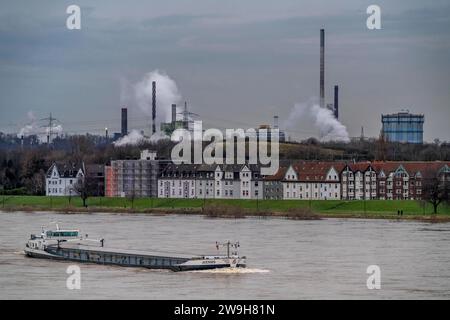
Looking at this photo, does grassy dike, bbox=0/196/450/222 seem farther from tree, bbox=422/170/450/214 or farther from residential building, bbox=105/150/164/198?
residential building, bbox=105/150/164/198

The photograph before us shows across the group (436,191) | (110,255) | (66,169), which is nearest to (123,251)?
(110,255)

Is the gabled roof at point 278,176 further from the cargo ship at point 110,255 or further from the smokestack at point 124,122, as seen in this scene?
the smokestack at point 124,122

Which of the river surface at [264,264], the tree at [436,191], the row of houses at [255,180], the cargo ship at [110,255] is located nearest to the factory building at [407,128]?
the row of houses at [255,180]

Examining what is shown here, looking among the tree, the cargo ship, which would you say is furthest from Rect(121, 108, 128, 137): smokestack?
the cargo ship

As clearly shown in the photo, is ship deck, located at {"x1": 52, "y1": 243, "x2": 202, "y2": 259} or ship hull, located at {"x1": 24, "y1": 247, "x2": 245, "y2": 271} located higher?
ship deck, located at {"x1": 52, "y1": 243, "x2": 202, "y2": 259}

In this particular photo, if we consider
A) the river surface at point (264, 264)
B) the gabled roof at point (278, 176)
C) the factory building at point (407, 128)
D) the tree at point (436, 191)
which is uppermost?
the factory building at point (407, 128)
